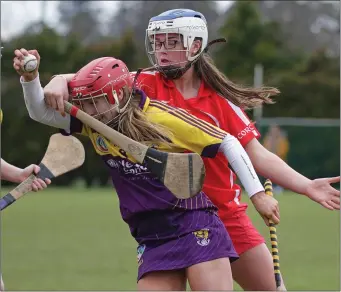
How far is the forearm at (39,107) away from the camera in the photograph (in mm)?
4582

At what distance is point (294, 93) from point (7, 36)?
9757mm

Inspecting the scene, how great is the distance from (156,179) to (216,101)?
78cm

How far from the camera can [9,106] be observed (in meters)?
25.6

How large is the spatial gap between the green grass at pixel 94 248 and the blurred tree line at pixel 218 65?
398cm

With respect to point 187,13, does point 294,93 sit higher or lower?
lower

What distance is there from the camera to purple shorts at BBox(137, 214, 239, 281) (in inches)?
180

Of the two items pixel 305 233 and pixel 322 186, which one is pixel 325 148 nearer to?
pixel 305 233

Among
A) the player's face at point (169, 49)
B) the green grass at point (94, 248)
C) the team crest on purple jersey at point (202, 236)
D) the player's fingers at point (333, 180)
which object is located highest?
the player's face at point (169, 49)

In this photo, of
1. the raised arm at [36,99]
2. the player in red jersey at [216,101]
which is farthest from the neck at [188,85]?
the raised arm at [36,99]

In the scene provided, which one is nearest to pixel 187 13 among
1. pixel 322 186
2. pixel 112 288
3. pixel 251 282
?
pixel 322 186

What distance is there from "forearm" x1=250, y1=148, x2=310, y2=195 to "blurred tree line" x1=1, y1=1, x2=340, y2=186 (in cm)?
1505

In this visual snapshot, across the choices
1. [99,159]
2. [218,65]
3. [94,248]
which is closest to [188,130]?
[94,248]

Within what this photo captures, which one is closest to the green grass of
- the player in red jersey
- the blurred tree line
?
the player in red jersey

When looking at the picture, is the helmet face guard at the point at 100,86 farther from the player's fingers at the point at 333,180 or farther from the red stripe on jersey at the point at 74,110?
the player's fingers at the point at 333,180
